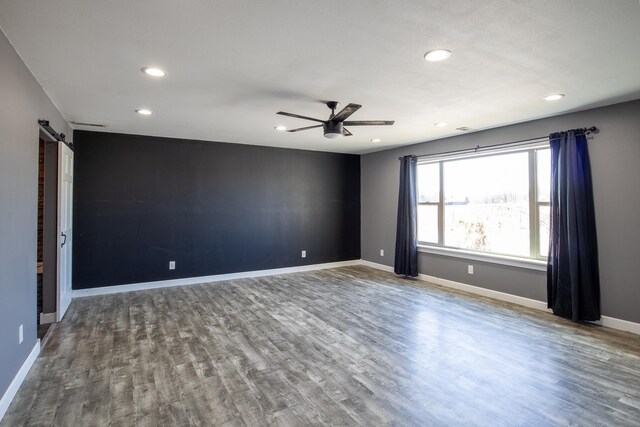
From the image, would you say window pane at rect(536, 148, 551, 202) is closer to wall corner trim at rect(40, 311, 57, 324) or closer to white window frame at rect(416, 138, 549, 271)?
white window frame at rect(416, 138, 549, 271)

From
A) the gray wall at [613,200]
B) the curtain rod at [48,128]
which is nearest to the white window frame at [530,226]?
the gray wall at [613,200]

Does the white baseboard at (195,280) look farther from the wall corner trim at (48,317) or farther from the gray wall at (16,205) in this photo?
the gray wall at (16,205)

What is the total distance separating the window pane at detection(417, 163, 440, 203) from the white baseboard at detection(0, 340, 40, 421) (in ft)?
18.2

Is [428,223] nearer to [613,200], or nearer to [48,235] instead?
[613,200]

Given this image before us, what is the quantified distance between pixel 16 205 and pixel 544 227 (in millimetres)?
5505

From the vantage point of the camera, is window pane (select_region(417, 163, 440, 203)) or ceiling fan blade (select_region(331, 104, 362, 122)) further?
window pane (select_region(417, 163, 440, 203))

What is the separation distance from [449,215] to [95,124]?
5503 mm

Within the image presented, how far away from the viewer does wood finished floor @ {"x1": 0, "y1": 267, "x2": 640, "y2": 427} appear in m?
2.15

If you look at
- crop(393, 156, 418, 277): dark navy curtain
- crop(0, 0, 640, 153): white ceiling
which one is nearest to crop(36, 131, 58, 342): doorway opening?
crop(0, 0, 640, 153): white ceiling

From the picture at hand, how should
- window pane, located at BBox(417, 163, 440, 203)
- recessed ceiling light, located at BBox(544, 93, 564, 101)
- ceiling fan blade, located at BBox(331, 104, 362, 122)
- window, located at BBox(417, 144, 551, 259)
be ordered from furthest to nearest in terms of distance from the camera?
window pane, located at BBox(417, 163, 440, 203) → window, located at BBox(417, 144, 551, 259) → recessed ceiling light, located at BBox(544, 93, 564, 101) → ceiling fan blade, located at BBox(331, 104, 362, 122)

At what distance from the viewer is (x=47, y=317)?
378 centimetres

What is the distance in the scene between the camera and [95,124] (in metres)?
4.54

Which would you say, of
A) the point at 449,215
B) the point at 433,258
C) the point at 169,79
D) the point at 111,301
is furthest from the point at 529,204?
the point at 111,301

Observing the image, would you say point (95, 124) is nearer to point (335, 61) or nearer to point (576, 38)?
point (335, 61)
